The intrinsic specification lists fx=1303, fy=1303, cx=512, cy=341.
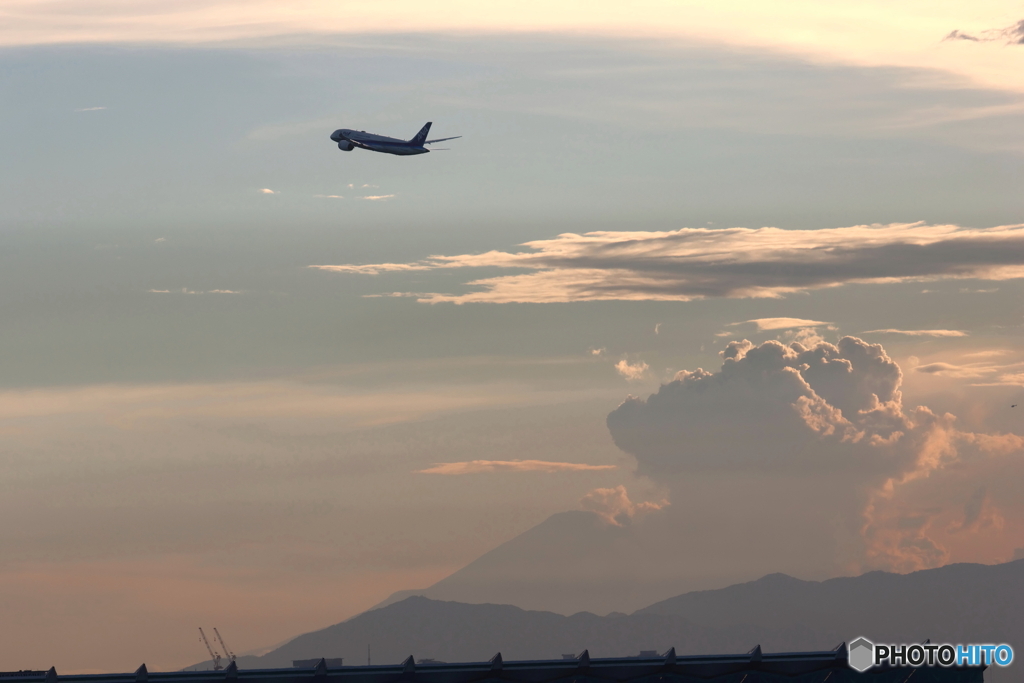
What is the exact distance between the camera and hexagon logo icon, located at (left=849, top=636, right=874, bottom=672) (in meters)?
140

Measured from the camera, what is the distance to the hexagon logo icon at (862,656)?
140 metres

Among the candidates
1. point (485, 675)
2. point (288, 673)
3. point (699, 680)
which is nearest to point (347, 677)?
point (288, 673)

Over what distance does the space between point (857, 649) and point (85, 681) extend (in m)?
81.5

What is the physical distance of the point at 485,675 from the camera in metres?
135

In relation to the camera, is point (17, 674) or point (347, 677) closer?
point (347, 677)

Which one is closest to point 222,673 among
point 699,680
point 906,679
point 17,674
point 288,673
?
point 288,673

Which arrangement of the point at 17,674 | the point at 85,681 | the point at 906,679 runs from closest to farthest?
the point at 85,681, the point at 906,679, the point at 17,674

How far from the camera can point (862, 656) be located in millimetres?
140500

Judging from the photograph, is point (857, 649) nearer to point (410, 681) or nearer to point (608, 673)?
point (608, 673)

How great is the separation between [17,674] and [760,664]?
349 feet

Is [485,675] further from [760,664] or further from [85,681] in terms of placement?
[85,681]

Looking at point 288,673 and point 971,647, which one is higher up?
point 971,647

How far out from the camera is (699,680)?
→ 13938 centimetres

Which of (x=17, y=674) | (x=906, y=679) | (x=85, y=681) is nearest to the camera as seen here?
(x=85, y=681)
